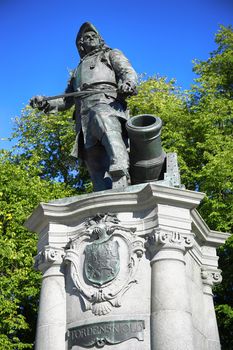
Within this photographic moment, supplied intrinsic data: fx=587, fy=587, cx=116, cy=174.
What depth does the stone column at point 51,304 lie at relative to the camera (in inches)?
273

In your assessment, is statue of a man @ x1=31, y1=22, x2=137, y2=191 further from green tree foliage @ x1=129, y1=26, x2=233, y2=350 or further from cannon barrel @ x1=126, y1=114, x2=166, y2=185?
green tree foliage @ x1=129, y1=26, x2=233, y2=350

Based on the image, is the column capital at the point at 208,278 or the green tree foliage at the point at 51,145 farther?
the green tree foliage at the point at 51,145

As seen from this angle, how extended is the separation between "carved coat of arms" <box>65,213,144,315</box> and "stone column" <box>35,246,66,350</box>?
0.74 feet

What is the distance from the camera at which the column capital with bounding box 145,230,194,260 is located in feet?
22.2

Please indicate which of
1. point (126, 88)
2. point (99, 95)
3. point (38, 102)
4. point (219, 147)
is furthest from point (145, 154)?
point (219, 147)

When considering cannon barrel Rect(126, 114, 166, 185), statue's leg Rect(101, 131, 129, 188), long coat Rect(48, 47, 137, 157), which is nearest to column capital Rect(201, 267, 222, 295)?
cannon barrel Rect(126, 114, 166, 185)

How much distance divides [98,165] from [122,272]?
2.24 metres

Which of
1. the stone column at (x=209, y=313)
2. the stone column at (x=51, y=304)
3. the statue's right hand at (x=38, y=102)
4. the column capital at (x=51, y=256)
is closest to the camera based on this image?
the stone column at (x=51, y=304)

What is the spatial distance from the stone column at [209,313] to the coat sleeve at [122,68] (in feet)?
9.29

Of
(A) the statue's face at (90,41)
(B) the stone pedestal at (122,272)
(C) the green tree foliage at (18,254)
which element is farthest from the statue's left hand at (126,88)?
(C) the green tree foliage at (18,254)

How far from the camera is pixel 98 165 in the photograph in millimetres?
8641

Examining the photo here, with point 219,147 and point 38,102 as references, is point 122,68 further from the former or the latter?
point 219,147

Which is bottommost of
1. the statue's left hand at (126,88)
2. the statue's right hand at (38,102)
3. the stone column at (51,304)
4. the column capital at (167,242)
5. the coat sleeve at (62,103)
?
the stone column at (51,304)

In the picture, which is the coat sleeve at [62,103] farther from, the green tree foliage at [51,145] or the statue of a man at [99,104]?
the green tree foliage at [51,145]
